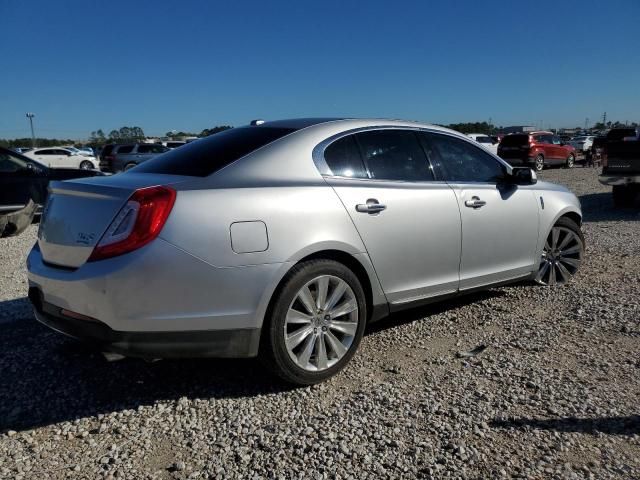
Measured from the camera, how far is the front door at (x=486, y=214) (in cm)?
421

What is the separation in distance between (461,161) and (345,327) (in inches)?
71.1

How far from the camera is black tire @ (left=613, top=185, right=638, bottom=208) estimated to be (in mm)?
11250

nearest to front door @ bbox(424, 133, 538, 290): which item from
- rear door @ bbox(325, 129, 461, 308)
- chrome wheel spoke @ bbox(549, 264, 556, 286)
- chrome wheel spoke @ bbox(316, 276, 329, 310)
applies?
rear door @ bbox(325, 129, 461, 308)

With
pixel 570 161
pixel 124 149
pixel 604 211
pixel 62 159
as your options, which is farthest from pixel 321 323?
pixel 62 159

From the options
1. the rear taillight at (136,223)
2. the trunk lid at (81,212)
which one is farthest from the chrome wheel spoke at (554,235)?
the rear taillight at (136,223)

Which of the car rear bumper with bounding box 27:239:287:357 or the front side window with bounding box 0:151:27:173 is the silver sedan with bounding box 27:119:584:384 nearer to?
the car rear bumper with bounding box 27:239:287:357

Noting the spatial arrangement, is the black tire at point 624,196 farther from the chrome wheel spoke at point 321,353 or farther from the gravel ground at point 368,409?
the chrome wheel spoke at point 321,353

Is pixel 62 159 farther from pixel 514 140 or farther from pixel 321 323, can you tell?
pixel 321 323

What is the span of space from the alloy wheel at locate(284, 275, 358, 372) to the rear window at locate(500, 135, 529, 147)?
80.4 ft

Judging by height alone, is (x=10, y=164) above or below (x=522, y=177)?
above

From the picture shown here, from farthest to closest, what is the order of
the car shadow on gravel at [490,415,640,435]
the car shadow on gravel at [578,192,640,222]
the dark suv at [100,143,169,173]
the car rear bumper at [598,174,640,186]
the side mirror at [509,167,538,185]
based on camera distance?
the dark suv at [100,143,169,173] → the car rear bumper at [598,174,640,186] → the car shadow on gravel at [578,192,640,222] → the side mirror at [509,167,538,185] → the car shadow on gravel at [490,415,640,435]

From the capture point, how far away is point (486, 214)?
14.2ft

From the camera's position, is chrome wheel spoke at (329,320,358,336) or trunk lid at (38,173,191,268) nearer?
trunk lid at (38,173,191,268)

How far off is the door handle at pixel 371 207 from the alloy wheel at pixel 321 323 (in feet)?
1.54
